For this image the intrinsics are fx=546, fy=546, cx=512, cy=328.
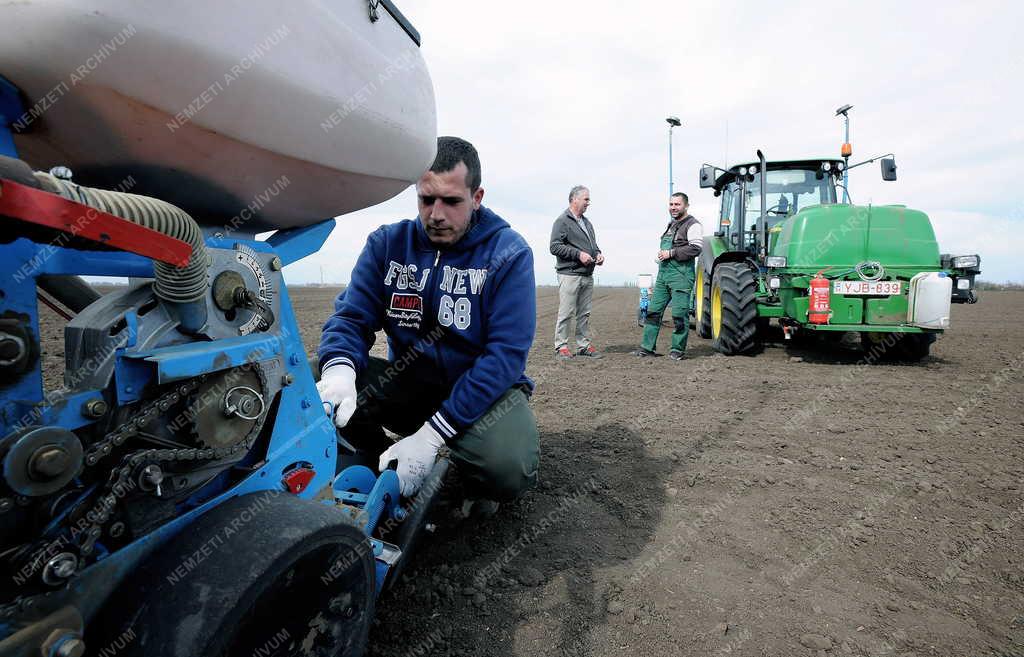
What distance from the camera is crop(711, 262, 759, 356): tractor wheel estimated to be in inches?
233

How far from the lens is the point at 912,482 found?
2742 mm

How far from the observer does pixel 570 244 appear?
6086 millimetres

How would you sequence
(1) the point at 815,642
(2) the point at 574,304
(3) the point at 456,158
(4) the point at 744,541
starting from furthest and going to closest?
(2) the point at 574,304, (4) the point at 744,541, (3) the point at 456,158, (1) the point at 815,642

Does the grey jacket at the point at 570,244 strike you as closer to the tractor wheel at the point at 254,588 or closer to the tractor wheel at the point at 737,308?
the tractor wheel at the point at 737,308

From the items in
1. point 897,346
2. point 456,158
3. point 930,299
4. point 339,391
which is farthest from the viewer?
point 897,346

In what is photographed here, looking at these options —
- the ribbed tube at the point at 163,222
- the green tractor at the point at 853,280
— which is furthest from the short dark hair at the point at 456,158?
the green tractor at the point at 853,280

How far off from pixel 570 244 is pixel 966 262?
3.88 m

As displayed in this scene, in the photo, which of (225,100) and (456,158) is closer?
(225,100)

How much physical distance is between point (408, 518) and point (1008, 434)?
3.83m

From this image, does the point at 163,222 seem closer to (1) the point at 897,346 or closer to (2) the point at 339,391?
(2) the point at 339,391

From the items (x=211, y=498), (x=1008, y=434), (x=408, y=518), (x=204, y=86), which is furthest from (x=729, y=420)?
(x=204, y=86)

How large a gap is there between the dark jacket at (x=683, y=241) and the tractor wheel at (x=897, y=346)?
Result: 204cm

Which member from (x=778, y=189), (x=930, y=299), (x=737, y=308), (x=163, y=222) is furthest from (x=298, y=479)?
(x=778, y=189)

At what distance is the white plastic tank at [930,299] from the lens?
5.09 metres
